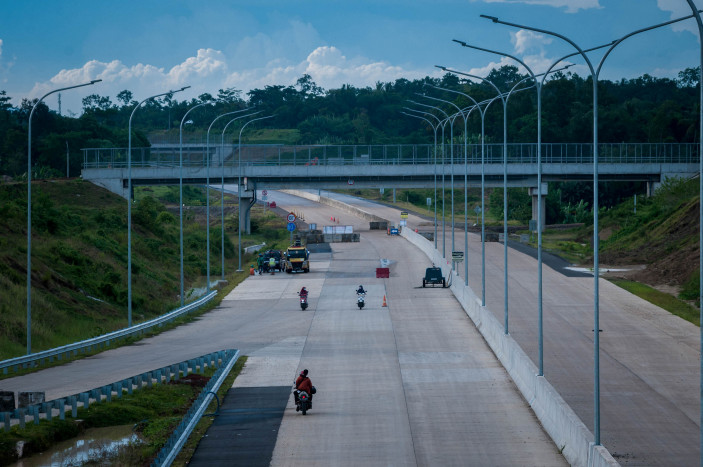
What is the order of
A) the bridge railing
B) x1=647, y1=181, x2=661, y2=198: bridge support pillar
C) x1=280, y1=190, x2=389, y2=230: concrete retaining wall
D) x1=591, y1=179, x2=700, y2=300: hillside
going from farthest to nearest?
x1=280, y1=190, x2=389, y2=230: concrete retaining wall, x1=647, y1=181, x2=661, y2=198: bridge support pillar, the bridge railing, x1=591, y1=179, x2=700, y2=300: hillside

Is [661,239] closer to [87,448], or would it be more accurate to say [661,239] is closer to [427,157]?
[427,157]

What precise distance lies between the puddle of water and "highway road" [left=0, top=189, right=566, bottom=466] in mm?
3741

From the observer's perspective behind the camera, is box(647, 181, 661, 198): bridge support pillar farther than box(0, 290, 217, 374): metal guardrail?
Yes

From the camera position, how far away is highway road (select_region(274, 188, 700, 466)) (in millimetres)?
24609

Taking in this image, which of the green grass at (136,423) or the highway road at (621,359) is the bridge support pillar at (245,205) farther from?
the green grass at (136,423)

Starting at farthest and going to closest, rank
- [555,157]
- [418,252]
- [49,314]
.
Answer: [555,157] < [418,252] < [49,314]

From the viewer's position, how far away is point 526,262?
250 feet

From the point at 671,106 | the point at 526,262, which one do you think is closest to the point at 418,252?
the point at 526,262

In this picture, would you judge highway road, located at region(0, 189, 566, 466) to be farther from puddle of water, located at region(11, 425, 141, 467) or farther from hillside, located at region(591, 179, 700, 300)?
hillside, located at region(591, 179, 700, 300)

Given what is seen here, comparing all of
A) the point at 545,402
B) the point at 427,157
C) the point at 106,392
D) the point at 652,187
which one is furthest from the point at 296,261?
the point at 652,187

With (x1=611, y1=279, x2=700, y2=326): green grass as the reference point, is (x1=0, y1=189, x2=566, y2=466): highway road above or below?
below

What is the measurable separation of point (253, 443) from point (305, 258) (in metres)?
49.4

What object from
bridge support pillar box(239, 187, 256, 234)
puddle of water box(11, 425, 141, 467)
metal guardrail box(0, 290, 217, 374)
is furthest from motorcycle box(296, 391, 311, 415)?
bridge support pillar box(239, 187, 256, 234)

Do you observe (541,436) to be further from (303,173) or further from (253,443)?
(303,173)
